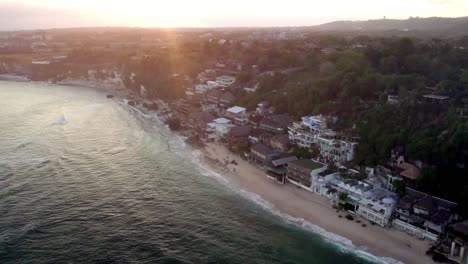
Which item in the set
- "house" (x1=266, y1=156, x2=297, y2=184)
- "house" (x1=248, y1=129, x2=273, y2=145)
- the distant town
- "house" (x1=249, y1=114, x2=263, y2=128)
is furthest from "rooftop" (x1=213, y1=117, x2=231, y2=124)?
"house" (x1=266, y1=156, x2=297, y2=184)

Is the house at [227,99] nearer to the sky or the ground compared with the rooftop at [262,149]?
nearer to the sky

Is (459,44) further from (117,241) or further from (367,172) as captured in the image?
(117,241)

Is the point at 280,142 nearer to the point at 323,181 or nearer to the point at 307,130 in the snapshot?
the point at 307,130

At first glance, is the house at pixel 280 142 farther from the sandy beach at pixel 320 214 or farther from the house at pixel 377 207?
the house at pixel 377 207

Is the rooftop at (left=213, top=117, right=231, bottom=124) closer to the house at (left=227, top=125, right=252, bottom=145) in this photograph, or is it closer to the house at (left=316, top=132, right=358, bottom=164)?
the house at (left=227, top=125, right=252, bottom=145)

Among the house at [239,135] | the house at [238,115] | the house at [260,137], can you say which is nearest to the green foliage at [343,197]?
the house at [260,137]

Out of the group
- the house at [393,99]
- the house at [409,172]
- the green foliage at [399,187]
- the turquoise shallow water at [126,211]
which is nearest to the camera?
the turquoise shallow water at [126,211]
